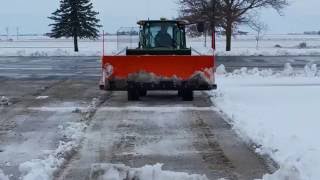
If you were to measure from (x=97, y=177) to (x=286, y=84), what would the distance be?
1298 cm

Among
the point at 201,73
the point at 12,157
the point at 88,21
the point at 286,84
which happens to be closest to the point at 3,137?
the point at 12,157

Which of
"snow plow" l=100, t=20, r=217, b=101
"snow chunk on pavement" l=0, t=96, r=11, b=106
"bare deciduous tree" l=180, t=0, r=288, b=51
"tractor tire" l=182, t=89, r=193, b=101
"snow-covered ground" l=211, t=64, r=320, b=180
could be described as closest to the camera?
"snow-covered ground" l=211, t=64, r=320, b=180

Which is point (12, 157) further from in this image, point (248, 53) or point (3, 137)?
point (248, 53)

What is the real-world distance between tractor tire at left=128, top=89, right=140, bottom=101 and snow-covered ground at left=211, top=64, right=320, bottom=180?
1895 millimetres

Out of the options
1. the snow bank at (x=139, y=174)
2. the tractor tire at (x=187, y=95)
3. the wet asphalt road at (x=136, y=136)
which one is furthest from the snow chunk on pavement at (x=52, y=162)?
the tractor tire at (x=187, y=95)

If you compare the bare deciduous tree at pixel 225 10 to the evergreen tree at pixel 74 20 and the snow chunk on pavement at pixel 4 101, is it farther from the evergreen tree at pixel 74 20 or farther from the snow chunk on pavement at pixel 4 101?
the snow chunk on pavement at pixel 4 101

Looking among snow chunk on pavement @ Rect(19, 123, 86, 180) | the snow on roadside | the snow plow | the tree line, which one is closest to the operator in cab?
the snow plow

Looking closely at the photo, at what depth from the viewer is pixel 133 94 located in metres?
15.1

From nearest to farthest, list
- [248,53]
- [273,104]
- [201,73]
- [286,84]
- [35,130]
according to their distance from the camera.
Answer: [35,130], [273,104], [201,73], [286,84], [248,53]

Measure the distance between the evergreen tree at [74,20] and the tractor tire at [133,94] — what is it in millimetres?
35760

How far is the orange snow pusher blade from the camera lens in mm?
14703

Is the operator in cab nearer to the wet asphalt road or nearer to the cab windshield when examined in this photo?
the cab windshield

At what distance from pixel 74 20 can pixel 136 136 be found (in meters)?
42.0

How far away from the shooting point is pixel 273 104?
13.8 metres
